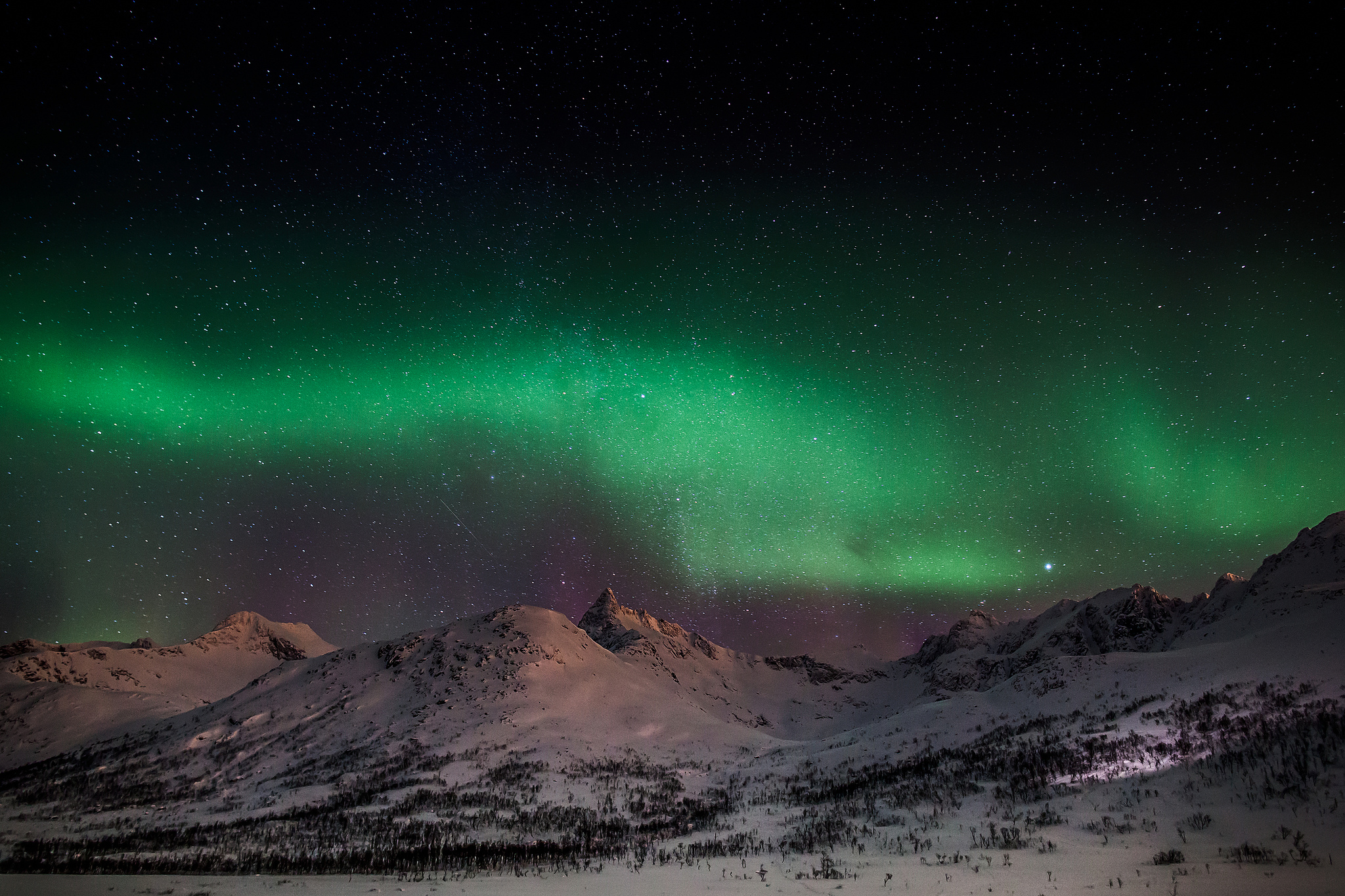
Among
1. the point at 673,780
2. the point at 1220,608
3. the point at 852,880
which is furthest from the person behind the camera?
the point at 1220,608

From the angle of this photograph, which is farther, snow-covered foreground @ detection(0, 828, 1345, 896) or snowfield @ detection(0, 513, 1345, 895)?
snowfield @ detection(0, 513, 1345, 895)

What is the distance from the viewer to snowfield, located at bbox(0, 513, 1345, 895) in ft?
51.2

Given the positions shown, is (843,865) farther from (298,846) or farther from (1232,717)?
(298,846)

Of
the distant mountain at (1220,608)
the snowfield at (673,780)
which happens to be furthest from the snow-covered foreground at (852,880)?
the distant mountain at (1220,608)

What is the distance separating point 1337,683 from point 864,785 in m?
23.6

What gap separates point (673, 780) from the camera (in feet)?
180

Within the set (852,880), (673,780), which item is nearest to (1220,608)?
(673,780)

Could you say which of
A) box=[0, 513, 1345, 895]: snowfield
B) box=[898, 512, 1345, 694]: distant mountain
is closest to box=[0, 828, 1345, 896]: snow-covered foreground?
box=[0, 513, 1345, 895]: snowfield

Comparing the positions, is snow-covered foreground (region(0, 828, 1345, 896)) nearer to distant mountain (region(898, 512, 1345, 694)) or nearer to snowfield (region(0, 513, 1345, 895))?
snowfield (region(0, 513, 1345, 895))

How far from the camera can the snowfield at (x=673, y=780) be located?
15.6 m

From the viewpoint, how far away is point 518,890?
1499 centimetres

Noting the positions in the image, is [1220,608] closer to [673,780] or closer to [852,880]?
[673,780]

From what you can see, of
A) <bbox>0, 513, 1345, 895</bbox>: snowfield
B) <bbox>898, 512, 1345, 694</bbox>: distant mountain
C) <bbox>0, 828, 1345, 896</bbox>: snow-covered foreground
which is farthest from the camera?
<bbox>898, 512, 1345, 694</bbox>: distant mountain

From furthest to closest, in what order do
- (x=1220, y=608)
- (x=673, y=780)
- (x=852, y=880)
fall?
(x=1220, y=608) < (x=673, y=780) < (x=852, y=880)
